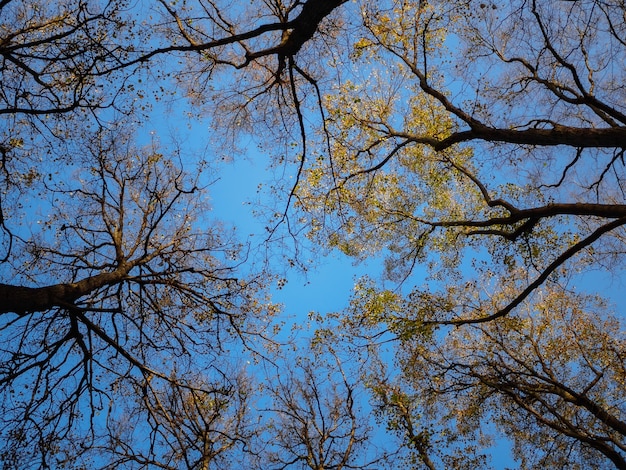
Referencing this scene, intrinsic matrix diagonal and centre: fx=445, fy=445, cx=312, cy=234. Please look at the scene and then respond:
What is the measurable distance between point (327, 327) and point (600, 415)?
5.75 meters

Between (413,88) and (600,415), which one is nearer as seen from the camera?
(600,415)

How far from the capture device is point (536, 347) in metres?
10.7

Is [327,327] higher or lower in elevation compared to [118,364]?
higher

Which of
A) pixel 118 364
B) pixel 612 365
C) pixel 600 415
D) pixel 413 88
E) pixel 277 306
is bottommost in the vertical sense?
pixel 600 415

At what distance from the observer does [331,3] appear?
542 cm

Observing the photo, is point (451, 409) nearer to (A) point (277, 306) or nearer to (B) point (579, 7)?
(A) point (277, 306)

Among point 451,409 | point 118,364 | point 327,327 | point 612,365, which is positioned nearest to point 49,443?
point 118,364

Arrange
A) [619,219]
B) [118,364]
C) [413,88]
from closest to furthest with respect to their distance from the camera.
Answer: [619,219], [118,364], [413,88]

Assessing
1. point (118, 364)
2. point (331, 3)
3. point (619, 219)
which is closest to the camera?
point (331, 3)

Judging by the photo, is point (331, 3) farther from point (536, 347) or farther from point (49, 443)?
point (536, 347)

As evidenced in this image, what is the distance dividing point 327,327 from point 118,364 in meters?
4.83

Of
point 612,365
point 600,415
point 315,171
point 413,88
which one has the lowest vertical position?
point 600,415

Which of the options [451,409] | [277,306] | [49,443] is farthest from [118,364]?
[451,409]

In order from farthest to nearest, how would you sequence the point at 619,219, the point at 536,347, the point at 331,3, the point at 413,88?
1. the point at 413,88
2. the point at 536,347
3. the point at 619,219
4. the point at 331,3
